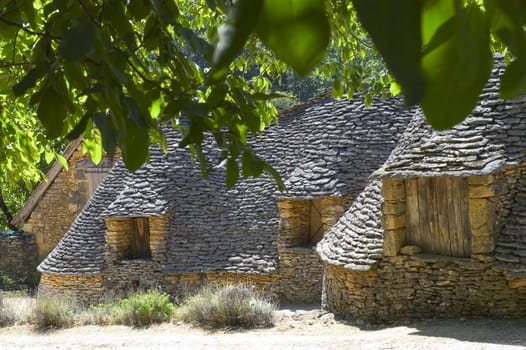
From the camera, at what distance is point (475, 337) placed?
8070 millimetres

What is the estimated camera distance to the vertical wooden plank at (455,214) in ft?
29.3

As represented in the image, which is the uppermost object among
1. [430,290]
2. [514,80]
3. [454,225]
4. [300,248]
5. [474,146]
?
[474,146]

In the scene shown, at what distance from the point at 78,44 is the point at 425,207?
8735mm

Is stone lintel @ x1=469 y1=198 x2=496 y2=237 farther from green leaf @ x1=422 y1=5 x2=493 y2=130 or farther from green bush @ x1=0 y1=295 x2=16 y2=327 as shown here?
green bush @ x1=0 y1=295 x2=16 y2=327

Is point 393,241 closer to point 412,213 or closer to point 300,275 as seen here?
Answer: point 412,213

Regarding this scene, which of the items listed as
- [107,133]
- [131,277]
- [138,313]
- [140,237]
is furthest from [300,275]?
[107,133]

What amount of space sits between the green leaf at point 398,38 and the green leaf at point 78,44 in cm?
62

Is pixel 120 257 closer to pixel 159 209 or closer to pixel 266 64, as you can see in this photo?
pixel 159 209

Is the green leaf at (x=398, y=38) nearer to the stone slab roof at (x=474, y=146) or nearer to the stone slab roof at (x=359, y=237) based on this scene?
the stone slab roof at (x=474, y=146)

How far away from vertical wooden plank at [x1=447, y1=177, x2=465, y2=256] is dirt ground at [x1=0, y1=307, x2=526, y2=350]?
1082mm

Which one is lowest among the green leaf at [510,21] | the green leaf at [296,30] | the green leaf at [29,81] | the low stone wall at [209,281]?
the low stone wall at [209,281]

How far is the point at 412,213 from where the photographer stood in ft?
30.7

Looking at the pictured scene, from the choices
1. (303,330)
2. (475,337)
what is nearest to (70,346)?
(303,330)

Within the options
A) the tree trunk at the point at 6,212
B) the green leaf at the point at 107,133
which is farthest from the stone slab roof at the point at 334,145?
the green leaf at the point at 107,133
